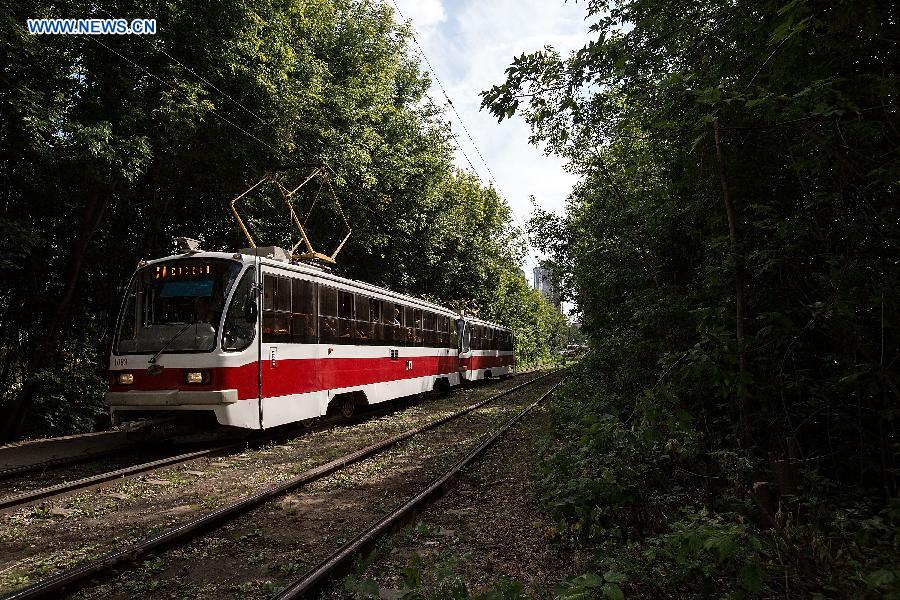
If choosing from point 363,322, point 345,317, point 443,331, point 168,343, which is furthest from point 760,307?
point 443,331

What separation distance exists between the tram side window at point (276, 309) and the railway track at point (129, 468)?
6.56 ft

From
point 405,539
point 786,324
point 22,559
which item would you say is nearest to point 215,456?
point 22,559

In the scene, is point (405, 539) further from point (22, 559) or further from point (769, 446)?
point (769, 446)

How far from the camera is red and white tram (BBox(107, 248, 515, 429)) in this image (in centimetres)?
856

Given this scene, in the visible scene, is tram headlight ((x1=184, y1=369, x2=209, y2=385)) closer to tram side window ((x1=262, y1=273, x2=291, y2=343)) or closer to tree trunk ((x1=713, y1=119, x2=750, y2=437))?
tram side window ((x1=262, y1=273, x2=291, y2=343))

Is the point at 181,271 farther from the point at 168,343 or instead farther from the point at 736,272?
the point at 736,272

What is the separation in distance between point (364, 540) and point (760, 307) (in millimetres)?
4009

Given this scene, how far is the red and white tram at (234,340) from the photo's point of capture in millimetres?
8562

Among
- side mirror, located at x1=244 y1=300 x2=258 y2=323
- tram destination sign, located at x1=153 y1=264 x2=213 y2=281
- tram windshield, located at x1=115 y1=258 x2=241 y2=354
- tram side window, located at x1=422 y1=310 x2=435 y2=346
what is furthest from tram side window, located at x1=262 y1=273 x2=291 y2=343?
tram side window, located at x1=422 y1=310 x2=435 y2=346

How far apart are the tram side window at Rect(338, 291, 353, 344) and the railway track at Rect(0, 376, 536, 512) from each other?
1978mm

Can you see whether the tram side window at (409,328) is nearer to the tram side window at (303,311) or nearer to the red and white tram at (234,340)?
the red and white tram at (234,340)

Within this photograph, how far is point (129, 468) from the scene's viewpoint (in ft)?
25.7

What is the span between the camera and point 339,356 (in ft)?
39.3

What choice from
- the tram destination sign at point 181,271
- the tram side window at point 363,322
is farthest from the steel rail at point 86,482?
the tram side window at point 363,322
